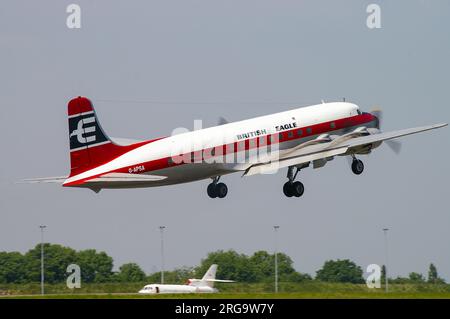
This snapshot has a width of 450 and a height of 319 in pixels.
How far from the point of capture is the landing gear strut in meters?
67.0

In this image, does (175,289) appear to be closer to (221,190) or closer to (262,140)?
(221,190)

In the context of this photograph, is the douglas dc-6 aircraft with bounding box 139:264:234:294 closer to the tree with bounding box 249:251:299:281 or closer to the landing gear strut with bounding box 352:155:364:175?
the tree with bounding box 249:251:299:281

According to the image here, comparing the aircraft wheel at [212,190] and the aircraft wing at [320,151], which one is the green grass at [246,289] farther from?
the aircraft wing at [320,151]

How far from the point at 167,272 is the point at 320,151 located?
20.9m

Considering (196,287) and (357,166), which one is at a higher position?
(357,166)

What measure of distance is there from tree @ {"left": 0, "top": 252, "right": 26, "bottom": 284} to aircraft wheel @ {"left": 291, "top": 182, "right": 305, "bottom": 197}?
2531 centimetres

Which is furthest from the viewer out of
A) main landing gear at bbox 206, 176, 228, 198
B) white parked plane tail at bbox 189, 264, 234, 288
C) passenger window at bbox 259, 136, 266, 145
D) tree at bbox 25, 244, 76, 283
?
tree at bbox 25, 244, 76, 283

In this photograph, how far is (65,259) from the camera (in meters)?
89.4

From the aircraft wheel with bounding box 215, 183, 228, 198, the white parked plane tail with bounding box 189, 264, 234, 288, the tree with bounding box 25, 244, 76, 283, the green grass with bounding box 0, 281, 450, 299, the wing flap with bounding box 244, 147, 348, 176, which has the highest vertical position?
the wing flap with bounding box 244, 147, 348, 176

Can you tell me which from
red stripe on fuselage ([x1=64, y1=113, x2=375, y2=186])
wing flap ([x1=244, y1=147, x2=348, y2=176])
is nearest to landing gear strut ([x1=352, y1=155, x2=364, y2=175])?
red stripe on fuselage ([x1=64, y1=113, x2=375, y2=186])

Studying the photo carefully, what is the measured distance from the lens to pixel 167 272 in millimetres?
81125

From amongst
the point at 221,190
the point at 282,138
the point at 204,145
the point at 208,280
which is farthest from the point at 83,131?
the point at 208,280

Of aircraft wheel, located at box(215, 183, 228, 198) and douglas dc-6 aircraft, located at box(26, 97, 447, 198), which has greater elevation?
douglas dc-6 aircraft, located at box(26, 97, 447, 198)
